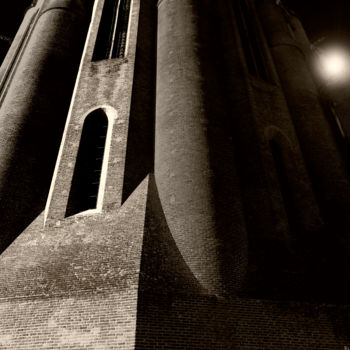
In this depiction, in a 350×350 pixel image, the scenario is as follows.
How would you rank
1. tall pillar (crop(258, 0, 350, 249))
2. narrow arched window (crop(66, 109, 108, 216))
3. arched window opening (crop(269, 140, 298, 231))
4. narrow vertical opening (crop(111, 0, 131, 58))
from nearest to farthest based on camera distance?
narrow arched window (crop(66, 109, 108, 216)) < arched window opening (crop(269, 140, 298, 231)) < tall pillar (crop(258, 0, 350, 249)) < narrow vertical opening (crop(111, 0, 131, 58))

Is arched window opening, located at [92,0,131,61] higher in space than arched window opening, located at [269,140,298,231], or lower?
higher

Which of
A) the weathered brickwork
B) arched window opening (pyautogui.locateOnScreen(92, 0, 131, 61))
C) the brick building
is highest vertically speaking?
arched window opening (pyautogui.locateOnScreen(92, 0, 131, 61))

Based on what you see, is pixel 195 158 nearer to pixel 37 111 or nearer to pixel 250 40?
pixel 37 111

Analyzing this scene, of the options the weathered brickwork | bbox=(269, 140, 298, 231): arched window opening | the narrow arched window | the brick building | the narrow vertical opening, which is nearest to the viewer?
the weathered brickwork

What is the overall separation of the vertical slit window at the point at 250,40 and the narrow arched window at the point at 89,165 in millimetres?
5492

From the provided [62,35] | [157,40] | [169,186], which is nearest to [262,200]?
[169,186]

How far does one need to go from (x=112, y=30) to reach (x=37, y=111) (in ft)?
14.4

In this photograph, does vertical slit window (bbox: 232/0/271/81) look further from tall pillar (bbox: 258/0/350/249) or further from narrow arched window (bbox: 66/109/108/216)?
narrow arched window (bbox: 66/109/108/216)

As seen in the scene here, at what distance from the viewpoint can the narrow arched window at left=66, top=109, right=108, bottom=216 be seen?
7445 millimetres

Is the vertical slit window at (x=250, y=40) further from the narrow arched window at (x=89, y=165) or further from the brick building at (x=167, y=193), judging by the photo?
the narrow arched window at (x=89, y=165)

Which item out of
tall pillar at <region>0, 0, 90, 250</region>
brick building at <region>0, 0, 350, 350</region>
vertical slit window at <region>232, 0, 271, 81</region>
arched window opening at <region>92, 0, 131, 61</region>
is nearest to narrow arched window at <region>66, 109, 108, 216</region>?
brick building at <region>0, 0, 350, 350</region>

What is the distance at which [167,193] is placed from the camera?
23.6 ft

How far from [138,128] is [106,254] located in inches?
135

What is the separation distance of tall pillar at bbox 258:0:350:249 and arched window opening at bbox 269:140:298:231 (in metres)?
1.08
